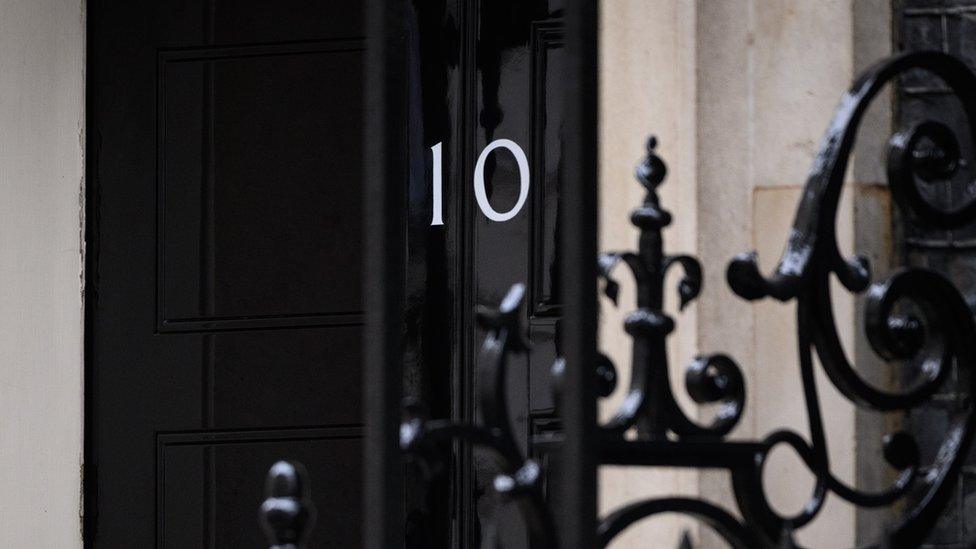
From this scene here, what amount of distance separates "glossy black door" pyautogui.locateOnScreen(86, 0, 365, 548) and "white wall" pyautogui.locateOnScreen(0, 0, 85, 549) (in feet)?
0.20

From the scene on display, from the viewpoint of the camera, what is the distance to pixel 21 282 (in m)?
4.31

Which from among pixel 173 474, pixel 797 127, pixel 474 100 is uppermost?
pixel 474 100

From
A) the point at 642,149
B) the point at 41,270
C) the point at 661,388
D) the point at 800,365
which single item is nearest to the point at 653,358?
the point at 661,388

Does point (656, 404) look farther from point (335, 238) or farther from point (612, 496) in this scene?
point (335, 238)

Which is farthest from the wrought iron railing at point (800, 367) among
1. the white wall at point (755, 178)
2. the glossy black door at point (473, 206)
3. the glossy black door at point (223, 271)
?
the glossy black door at point (223, 271)

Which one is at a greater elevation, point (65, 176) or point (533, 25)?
point (533, 25)

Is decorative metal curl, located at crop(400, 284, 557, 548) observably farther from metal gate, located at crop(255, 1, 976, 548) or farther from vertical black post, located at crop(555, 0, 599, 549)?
vertical black post, located at crop(555, 0, 599, 549)

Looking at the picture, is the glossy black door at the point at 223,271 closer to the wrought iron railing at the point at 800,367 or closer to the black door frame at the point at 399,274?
the wrought iron railing at the point at 800,367

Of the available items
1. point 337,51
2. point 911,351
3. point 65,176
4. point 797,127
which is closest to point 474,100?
point 337,51

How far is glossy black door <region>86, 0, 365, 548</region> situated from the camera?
4211 mm

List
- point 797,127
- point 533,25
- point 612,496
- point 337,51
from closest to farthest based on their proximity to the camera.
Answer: point 797,127
point 612,496
point 533,25
point 337,51

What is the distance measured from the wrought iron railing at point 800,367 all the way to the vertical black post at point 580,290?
12 cm

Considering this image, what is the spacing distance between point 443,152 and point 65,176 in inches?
49.6

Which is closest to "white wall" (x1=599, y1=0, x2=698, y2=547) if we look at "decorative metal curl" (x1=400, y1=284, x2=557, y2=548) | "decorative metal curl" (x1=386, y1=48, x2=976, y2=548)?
"decorative metal curl" (x1=386, y1=48, x2=976, y2=548)
